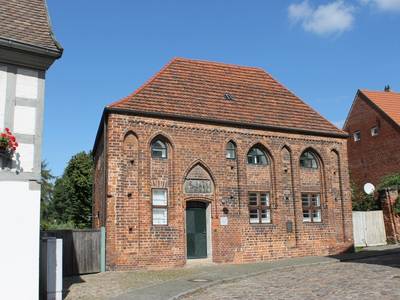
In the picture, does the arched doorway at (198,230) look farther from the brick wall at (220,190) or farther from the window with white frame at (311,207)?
the window with white frame at (311,207)

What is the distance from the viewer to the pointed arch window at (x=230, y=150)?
1925 cm

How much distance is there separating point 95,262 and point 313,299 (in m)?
8.99

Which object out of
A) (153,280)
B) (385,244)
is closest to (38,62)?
(153,280)

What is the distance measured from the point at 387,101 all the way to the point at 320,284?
2478cm

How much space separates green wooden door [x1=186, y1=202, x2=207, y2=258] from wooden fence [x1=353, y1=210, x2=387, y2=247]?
9.52 meters

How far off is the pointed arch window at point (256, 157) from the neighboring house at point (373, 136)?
1379 cm

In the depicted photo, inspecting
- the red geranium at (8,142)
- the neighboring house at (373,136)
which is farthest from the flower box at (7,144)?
the neighboring house at (373,136)

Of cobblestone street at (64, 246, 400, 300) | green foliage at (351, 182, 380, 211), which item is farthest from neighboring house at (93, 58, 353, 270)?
green foliage at (351, 182, 380, 211)

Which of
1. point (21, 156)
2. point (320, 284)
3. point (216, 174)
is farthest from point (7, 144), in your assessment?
point (216, 174)

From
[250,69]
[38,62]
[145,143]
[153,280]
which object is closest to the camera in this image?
[38,62]

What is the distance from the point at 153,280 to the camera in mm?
13484

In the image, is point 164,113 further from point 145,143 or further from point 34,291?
point 34,291

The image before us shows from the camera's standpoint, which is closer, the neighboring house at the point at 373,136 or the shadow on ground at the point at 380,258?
the shadow on ground at the point at 380,258

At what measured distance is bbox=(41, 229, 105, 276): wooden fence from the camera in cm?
1576
